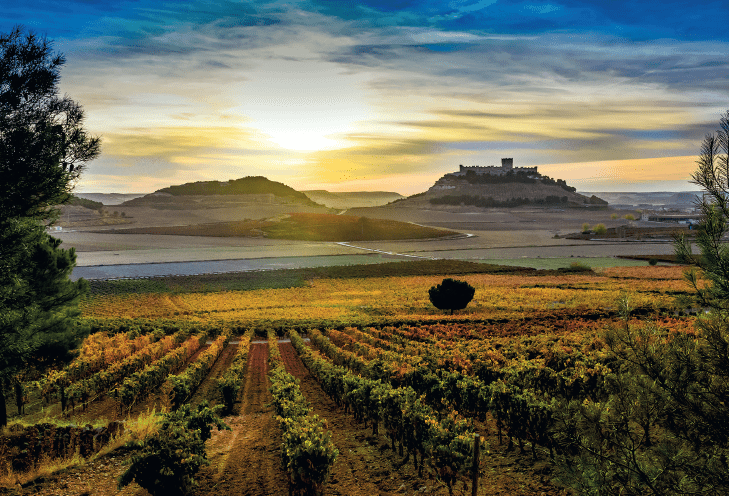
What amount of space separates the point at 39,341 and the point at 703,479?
755 inches

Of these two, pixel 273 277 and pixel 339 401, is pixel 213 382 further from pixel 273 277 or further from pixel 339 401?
pixel 273 277

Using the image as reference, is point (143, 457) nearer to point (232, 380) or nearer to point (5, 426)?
point (232, 380)

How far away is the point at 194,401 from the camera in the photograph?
20.1 meters

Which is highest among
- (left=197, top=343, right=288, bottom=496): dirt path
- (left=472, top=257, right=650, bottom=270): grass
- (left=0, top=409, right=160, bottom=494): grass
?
(left=472, top=257, right=650, bottom=270): grass

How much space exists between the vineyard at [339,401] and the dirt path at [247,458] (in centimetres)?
6

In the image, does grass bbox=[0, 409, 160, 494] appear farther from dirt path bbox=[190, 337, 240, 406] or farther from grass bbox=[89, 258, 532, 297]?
grass bbox=[89, 258, 532, 297]

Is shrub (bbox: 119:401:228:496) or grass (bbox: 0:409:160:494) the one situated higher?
shrub (bbox: 119:401:228:496)

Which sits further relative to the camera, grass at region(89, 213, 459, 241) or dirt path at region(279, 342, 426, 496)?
grass at region(89, 213, 459, 241)

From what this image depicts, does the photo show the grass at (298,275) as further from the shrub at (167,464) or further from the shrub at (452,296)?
the shrub at (167,464)

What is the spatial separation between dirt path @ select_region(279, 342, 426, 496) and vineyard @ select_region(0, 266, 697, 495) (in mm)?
59

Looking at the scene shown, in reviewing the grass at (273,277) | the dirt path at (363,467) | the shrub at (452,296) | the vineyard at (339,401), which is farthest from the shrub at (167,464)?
the grass at (273,277)

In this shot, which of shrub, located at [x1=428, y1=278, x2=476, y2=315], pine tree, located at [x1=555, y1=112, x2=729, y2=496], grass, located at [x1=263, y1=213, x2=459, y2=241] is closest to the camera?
pine tree, located at [x1=555, y1=112, x2=729, y2=496]

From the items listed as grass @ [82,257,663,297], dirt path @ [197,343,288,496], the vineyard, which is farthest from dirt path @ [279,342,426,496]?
grass @ [82,257,663,297]

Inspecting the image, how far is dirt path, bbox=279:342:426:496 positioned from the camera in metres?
11.4
